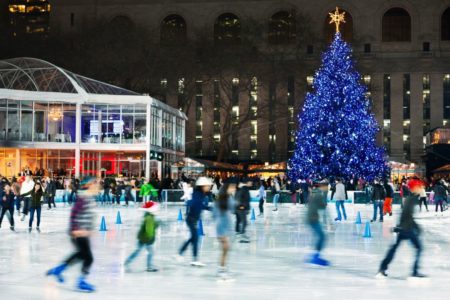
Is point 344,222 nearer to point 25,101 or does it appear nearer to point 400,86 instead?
point 25,101

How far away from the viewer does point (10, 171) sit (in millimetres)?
47500

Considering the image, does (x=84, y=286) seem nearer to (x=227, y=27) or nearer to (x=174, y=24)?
(x=227, y=27)

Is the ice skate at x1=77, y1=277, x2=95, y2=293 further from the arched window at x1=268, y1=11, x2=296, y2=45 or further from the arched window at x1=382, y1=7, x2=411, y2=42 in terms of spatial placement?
the arched window at x1=382, y1=7, x2=411, y2=42

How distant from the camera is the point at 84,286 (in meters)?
9.68

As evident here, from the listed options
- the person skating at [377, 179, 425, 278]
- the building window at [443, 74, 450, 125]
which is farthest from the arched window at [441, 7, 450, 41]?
the person skating at [377, 179, 425, 278]

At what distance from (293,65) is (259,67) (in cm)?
358

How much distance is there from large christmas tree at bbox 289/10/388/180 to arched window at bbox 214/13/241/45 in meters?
44.1

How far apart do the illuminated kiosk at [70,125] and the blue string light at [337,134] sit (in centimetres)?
1184

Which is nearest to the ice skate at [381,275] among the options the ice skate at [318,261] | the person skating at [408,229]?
the person skating at [408,229]

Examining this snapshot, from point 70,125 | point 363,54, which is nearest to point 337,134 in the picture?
point 70,125

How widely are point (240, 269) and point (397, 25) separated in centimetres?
7567

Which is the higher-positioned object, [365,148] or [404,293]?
[365,148]

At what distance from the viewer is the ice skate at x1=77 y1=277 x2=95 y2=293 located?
9641mm

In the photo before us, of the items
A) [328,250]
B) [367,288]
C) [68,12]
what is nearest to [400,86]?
Result: [68,12]
